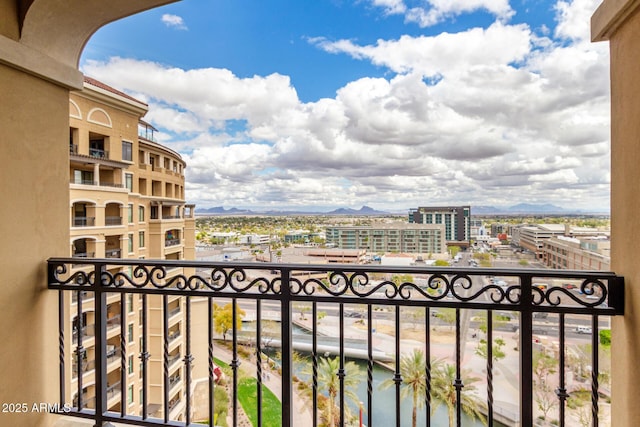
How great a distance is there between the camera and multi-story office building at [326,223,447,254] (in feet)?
6.99

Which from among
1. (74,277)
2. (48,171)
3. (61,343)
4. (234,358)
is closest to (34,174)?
(48,171)

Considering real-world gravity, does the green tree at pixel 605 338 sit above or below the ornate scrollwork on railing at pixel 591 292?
below

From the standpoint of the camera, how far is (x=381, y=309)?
60.7 inches

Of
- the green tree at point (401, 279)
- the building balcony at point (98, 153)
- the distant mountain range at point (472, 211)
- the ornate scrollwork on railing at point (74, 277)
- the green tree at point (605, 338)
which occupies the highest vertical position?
the building balcony at point (98, 153)

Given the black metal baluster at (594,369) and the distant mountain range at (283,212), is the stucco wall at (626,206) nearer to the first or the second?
the black metal baluster at (594,369)

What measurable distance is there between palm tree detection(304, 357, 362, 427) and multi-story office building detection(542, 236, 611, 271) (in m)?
1.24

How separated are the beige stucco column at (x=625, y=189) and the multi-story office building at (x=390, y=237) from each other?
0.92 m

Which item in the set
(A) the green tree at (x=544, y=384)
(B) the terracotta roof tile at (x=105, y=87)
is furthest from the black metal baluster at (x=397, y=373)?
(B) the terracotta roof tile at (x=105, y=87)

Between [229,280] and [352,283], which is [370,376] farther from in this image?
[229,280]

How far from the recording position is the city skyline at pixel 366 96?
8.43ft

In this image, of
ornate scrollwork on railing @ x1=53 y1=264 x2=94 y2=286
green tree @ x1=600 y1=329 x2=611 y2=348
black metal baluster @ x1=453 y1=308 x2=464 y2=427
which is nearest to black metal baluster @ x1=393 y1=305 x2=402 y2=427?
black metal baluster @ x1=453 y1=308 x2=464 y2=427

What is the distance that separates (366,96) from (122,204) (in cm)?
275

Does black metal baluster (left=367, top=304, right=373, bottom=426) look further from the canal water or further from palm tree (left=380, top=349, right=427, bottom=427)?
palm tree (left=380, top=349, right=427, bottom=427)

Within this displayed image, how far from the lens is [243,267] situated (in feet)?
4.82
